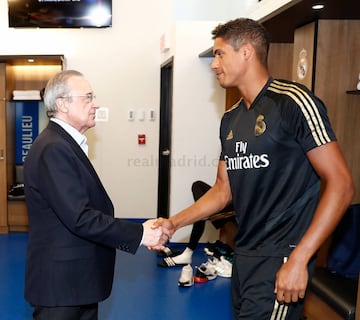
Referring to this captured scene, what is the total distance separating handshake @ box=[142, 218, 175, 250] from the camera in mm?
1841

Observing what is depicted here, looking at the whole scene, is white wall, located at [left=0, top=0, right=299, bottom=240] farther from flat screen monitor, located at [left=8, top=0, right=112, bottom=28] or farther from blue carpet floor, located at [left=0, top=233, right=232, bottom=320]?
blue carpet floor, located at [left=0, top=233, right=232, bottom=320]

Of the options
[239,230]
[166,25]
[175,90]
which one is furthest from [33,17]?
[239,230]

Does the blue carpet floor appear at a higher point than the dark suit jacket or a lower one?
lower

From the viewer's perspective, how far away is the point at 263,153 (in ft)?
4.74

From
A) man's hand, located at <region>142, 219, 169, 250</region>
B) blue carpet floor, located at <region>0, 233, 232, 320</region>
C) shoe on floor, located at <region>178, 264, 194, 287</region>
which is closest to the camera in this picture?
man's hand, located at <region>142, 219, 169, 250</region>

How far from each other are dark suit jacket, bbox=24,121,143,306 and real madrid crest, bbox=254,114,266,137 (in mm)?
687

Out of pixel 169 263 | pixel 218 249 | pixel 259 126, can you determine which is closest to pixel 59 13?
pixel 169 263

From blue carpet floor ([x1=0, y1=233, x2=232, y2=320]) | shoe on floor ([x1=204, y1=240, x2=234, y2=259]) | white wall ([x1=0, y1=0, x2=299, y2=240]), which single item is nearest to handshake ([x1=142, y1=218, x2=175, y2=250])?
blue carpet floor ([x1=0, y1=233, x2=232, y2=320])

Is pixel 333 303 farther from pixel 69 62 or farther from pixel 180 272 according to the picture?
pixel 69 62

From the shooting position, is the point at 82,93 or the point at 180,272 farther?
the point at 180,272

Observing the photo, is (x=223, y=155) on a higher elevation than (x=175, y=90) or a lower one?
lower

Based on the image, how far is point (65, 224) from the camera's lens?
5.24 ft

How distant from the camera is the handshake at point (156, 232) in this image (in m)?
1.84

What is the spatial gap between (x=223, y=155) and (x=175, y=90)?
285 centimetres
